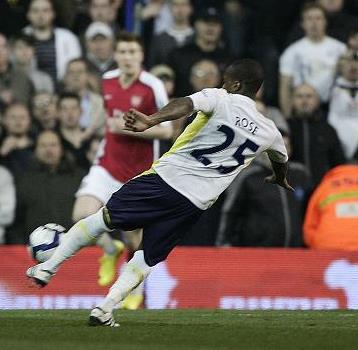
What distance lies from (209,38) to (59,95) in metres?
1.90

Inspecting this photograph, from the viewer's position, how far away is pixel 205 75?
14.8 metres

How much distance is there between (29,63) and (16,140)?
1.06 meters

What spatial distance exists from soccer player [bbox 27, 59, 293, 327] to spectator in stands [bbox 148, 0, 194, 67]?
6329 mm

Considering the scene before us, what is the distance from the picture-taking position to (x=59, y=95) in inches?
580

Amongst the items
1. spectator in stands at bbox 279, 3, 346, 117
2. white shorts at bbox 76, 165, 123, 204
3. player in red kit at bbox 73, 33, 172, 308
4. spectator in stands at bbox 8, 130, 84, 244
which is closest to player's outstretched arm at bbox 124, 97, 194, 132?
player in red kit at bbox 73, 33, 172, 308

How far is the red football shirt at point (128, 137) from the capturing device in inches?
487

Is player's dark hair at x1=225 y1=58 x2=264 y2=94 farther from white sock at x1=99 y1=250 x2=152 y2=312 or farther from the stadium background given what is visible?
the stadium background

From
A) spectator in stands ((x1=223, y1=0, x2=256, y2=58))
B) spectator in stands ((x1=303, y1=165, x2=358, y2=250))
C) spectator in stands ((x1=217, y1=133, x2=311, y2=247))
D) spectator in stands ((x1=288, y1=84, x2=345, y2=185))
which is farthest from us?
spectator in stands ((x1=223, y1=0, x2=256, y2=58))

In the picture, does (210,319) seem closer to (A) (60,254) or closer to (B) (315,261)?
(A) (60,254)

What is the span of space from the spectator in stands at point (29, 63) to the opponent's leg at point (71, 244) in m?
6.06

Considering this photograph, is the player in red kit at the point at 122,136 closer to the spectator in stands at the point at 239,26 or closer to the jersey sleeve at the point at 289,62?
the jersey sleeve at the point at 289,62

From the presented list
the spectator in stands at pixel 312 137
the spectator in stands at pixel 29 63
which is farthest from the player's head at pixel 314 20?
the spectator in stands at pixel 29 63

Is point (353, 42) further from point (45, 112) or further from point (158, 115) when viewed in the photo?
point (158, 115)

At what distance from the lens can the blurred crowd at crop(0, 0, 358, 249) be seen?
13.9 meters
